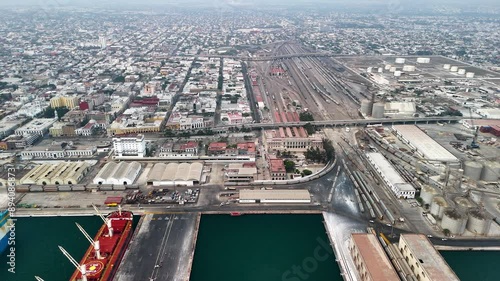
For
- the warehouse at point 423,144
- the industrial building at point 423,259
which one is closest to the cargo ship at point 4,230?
the industrial building at point 423,259

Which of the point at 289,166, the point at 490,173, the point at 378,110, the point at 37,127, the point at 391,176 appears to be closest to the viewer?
the point at 391,176

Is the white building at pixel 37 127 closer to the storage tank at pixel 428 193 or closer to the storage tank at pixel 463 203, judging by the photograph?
the storage tank at pixel 428 193

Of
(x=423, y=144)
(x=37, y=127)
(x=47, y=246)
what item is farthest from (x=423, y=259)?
(x=37, y=127)

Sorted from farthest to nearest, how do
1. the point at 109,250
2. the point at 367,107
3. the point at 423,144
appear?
the point at 367,107 < the point at 423,144 < the point at 109,250

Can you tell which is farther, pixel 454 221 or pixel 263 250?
pixel 263 250

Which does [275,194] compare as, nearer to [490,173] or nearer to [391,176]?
[391,176]

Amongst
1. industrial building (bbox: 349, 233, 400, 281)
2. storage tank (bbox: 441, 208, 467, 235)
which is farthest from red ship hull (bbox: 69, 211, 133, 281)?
storage tank (bbox: 441, 208, 467, 235)

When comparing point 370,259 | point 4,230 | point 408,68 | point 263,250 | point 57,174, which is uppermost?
point 408,68
